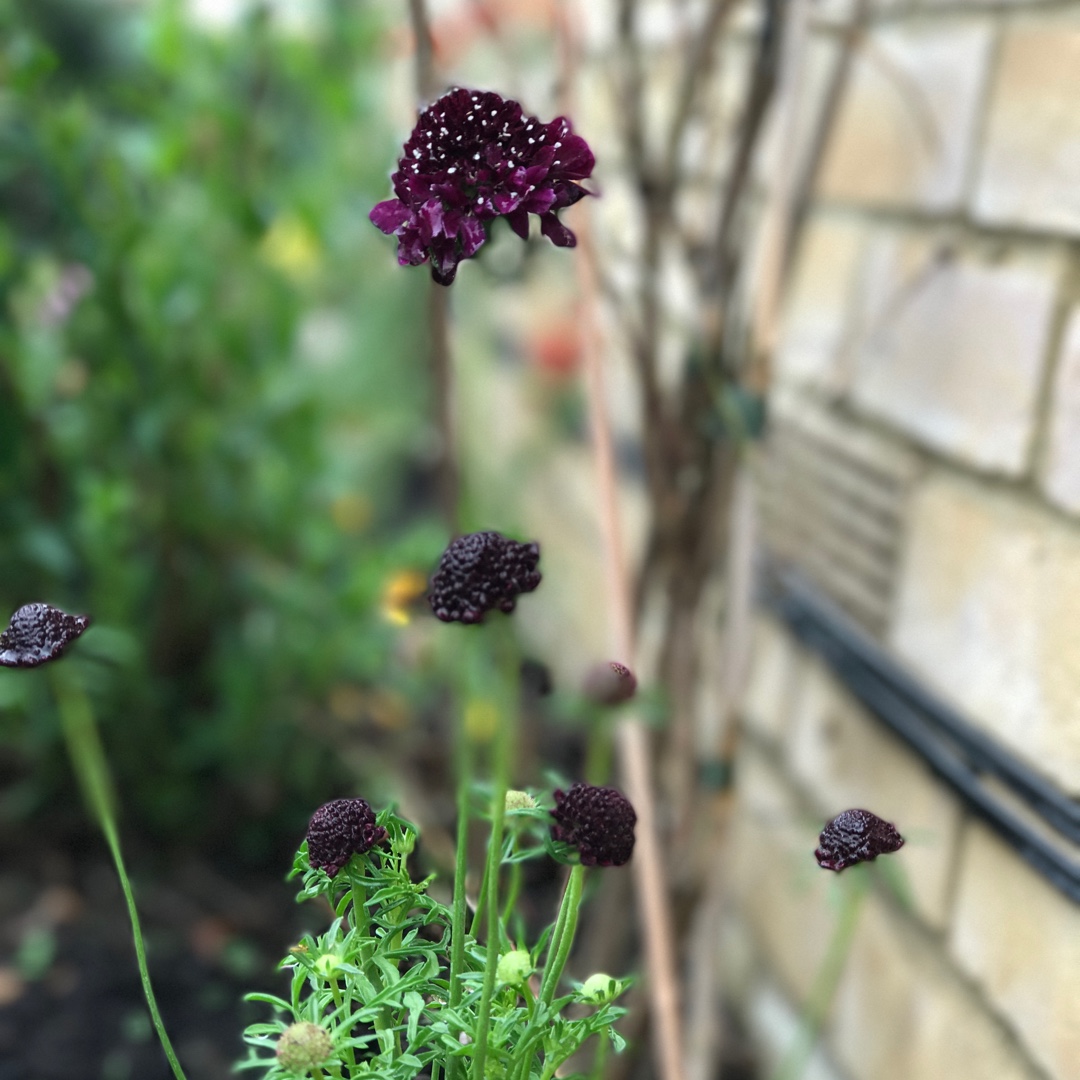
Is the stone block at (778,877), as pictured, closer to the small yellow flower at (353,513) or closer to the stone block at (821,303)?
the stone block at (821,303)

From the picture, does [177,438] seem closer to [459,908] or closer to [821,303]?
[821,303]

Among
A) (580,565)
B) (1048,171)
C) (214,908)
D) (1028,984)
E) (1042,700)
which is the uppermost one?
(1048,171)

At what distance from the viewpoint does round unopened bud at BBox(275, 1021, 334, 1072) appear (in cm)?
57

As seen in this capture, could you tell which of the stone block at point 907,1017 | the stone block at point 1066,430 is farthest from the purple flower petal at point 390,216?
the stone block at point 907,1017

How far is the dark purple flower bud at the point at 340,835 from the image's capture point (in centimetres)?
61

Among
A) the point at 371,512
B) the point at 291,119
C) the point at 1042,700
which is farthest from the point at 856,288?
the point at 371,512

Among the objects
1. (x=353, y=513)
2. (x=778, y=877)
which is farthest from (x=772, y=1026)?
(x=353, y=513)

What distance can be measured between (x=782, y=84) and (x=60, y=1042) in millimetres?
1368

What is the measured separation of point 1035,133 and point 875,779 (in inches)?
25.5

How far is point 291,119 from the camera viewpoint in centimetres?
251

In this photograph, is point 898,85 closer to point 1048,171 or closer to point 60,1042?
point 1048,171

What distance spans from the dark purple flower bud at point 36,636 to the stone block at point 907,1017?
81 centimetres

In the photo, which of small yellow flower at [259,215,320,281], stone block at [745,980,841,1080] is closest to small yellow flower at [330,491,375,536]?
small yellow flower at [259,215,320,281]

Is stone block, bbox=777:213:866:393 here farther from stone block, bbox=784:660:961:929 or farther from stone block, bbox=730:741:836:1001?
stone block, bbox=730:741:836:1001
